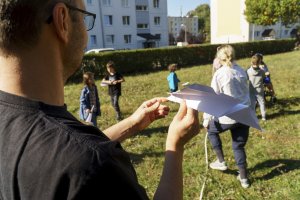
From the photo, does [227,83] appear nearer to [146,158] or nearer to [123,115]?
[146,158]

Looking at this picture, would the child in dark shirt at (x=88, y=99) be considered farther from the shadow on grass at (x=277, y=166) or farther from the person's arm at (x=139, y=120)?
the person's arm at (x=139, y=120)

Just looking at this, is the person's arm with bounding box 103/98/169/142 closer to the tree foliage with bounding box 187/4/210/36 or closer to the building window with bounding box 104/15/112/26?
the building window with bounding box 104/15/112/26

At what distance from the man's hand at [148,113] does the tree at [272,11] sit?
122 feet

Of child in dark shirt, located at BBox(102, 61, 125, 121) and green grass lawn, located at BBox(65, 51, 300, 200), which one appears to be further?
child in dark shirt, located at BBox(102, 61, 125, 121)

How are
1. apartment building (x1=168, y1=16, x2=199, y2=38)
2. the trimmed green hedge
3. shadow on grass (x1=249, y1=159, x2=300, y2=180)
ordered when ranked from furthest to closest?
apartment building (x1=168, y1=16, x2=199, y2=38), the trimmed green hedge, shadow on grass (x1=249, y1=159, x2=300, y2=180)

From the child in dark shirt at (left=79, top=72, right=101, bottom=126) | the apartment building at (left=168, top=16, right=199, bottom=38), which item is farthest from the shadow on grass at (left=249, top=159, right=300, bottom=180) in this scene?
the apartment building at (left=168, top=16, right=199, bottom=38)

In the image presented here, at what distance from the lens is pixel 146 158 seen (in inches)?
243

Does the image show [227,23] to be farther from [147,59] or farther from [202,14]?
[202,14]

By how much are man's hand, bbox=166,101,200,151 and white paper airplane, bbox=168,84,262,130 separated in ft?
0.13

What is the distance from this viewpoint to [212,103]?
5.18 feet

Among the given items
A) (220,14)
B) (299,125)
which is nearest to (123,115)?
(299,125)

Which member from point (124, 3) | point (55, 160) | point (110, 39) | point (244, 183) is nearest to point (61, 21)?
point (55, 160)

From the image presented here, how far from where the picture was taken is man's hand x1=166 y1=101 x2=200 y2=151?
142 centimetres

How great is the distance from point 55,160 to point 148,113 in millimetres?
1125
